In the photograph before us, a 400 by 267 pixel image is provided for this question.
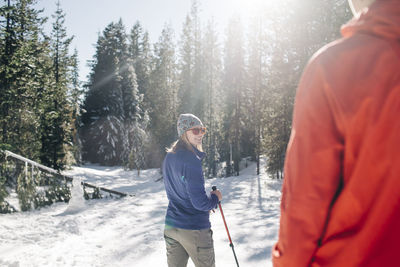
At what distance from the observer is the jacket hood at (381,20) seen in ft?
2.57

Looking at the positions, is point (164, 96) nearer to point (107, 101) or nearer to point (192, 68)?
point (192, 68)

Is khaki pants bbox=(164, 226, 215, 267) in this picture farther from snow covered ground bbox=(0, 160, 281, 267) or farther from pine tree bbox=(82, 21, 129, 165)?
pine tree bbox=(82, 21, 129, 165)

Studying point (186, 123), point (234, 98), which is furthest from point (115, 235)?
point (234, 98)

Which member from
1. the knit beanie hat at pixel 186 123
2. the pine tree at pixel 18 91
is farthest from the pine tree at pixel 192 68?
the knit beanie hat at pixel 186 123

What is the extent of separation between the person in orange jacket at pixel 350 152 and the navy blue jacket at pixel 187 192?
1.84 metres

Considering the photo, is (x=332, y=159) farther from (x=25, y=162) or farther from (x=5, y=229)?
(x=25, y=162)

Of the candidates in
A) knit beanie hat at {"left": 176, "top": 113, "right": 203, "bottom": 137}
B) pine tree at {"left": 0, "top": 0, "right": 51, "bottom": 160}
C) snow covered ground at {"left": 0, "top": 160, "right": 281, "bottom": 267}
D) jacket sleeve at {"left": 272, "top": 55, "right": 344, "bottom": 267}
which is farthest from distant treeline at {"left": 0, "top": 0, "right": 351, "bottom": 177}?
jacket sleeve at {"left": 272, "top": 55, "right": 344, "bottom": 267}

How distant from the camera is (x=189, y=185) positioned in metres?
2.74

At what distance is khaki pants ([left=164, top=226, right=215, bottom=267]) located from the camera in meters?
2.84

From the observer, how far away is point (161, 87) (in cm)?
2952

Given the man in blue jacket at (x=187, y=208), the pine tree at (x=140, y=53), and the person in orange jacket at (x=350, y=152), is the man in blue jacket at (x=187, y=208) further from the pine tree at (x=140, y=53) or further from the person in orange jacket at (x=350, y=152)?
the pine tree at (x=140, y=53)

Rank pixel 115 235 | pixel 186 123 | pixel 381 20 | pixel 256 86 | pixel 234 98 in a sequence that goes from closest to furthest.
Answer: pixel 381 20
pixel 186 123
pixel 115 235
pixel 256 86
pixel 234 98

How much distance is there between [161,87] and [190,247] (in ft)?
90.6

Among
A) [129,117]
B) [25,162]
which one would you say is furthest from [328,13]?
[129,117]
